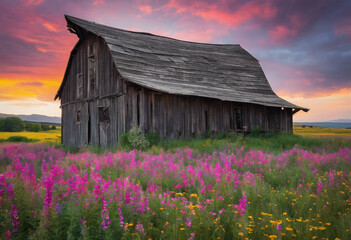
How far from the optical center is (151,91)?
15.3 metres

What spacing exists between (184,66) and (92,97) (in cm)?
725

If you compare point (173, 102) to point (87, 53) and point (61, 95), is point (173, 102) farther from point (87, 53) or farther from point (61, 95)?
point (61, 95)

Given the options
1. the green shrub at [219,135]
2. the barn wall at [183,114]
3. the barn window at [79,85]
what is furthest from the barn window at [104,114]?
the green shrub at [219,135]

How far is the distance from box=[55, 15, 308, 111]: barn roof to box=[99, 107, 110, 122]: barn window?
2.93m

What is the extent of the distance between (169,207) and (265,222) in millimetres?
1411

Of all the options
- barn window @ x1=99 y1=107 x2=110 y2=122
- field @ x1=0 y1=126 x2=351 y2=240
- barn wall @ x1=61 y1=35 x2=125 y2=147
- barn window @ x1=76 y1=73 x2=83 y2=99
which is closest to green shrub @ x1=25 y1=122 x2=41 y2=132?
barn wall @ x1=61 y1=35 x2=125 y2=147

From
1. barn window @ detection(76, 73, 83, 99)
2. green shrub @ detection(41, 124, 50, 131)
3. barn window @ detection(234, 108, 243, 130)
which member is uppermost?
barn window @ detection(76, 73, 83, 99)

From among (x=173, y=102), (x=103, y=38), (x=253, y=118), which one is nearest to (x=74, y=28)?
(x=103, y=38)

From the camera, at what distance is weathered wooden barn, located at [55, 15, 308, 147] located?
50.5 ft

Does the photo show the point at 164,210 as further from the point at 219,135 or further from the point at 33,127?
the point at 33,127

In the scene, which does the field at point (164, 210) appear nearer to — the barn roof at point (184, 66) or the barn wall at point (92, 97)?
the barn roof at point (184, 66)

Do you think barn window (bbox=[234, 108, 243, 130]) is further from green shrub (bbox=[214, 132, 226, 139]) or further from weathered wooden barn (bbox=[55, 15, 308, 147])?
green shrub (bbox=[214, 132, 226, 139])

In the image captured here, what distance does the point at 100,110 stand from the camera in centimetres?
1730

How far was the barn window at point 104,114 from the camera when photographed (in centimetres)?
1658
